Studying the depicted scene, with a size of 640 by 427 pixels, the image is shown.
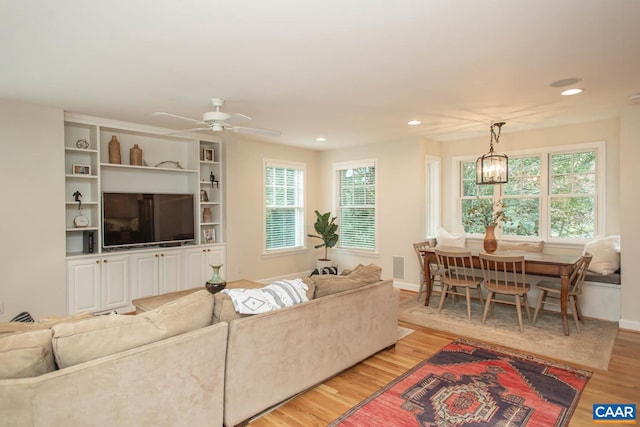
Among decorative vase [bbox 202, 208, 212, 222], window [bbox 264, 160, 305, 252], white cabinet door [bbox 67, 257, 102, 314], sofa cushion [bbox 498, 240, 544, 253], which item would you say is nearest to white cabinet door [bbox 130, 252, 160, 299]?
white cabinet door [bbox 67, 257, 102, 314]

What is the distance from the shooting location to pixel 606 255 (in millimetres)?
4434

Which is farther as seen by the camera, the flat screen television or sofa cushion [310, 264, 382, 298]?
the flat screen television

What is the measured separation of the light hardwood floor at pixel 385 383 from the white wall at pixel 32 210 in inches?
130

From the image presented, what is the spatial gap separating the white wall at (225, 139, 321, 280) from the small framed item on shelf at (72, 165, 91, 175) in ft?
6.37

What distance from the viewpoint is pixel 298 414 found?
2.46 metres

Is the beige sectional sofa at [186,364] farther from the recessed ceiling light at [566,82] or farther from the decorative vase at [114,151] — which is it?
the decorative vase at [114,151]

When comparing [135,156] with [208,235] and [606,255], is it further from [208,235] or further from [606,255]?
[606,255]

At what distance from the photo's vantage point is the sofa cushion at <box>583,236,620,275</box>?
440 cm

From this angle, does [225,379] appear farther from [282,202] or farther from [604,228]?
[604,228]

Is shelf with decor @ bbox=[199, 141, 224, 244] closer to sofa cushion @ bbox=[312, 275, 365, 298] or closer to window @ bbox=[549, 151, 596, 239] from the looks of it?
sofa cushion @ bbox=[312, 275, 365, 298]

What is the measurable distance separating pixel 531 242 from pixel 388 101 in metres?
3.25

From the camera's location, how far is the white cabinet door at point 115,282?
457 cm

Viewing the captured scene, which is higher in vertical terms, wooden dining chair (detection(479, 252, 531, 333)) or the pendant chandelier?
the pendant chandelier

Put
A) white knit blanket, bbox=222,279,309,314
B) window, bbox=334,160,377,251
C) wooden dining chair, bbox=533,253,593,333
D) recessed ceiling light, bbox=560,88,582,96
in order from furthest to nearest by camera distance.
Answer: window, bbox=334,160,377,251
wooden dining chair, bbox=533,253,593,333
recessed ceiling light, bbox=560,88,582,96
white knit blanket, bbox=222,279,309,314
